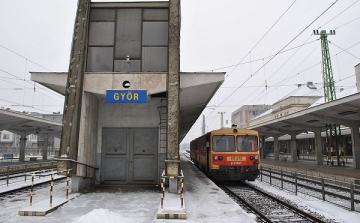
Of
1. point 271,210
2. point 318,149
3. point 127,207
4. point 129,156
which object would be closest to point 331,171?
point 318,149

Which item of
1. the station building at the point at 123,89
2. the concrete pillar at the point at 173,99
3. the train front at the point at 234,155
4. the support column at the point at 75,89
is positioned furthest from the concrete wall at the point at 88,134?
the train front at the point at 234,155

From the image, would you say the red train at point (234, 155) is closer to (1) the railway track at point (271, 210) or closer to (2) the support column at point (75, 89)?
(1) the railway track at point (271, 210)

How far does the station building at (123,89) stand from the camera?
10.4 m

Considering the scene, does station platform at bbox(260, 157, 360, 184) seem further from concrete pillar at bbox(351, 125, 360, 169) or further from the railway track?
the railway track

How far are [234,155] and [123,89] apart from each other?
671 cm

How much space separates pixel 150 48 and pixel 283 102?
63.2 m

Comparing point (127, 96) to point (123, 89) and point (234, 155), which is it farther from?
point (234, 155)

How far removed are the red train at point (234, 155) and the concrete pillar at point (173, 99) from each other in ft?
14.2

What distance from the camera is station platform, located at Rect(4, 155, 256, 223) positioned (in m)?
6.97

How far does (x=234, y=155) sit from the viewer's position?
13.9 metres

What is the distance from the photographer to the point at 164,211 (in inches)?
288

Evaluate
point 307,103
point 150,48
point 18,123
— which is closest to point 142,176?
point 150,48

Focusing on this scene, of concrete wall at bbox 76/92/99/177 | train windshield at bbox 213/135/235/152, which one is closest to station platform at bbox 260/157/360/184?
train windshield at bbox 213/135/235/152

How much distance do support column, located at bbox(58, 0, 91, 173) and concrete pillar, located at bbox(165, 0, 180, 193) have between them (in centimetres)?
346
